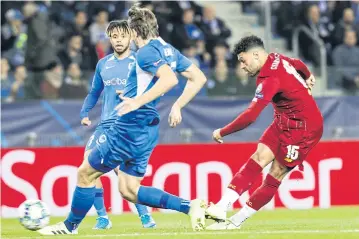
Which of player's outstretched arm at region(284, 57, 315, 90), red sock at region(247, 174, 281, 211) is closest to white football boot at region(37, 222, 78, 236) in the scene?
red sock at region(247, 174, 281, 211)

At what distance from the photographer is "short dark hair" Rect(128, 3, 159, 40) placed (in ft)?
34.6

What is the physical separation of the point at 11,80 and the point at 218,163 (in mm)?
3872

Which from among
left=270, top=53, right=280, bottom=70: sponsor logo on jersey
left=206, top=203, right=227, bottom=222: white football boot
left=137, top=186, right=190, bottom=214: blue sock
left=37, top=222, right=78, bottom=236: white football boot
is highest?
left=270, top=53, right=280, bottom=70: sponsor logo on jersey

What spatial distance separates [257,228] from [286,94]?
1473mm

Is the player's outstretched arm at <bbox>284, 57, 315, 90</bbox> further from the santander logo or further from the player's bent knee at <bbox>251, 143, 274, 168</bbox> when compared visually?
the santander logo

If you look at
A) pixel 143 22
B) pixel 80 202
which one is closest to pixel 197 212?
pixel 80 202

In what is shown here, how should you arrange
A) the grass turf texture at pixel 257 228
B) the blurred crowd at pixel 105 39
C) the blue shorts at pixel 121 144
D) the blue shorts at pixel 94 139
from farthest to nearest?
the blurred crowd at pixel 105 39 → the blue shorts at pixel 94 139 → the blue shorts at pixel 121 144 → the grass turf texture at pixel 257 228

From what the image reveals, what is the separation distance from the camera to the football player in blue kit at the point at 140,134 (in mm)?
10505

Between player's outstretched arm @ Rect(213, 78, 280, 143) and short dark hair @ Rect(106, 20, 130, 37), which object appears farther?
short dark hair @ Rect(106, 20, 130, 37)

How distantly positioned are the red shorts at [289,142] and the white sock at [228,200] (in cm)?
65

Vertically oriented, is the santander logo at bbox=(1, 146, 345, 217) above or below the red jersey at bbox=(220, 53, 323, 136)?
below

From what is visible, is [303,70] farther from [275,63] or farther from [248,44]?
[248,44]

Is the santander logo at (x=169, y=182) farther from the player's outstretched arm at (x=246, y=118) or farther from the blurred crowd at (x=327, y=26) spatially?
the player's outstretched arm at (x=246, y=118)

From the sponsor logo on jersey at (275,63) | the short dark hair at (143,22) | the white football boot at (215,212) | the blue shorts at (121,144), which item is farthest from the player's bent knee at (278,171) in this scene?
the short dark hair at (143,22)
